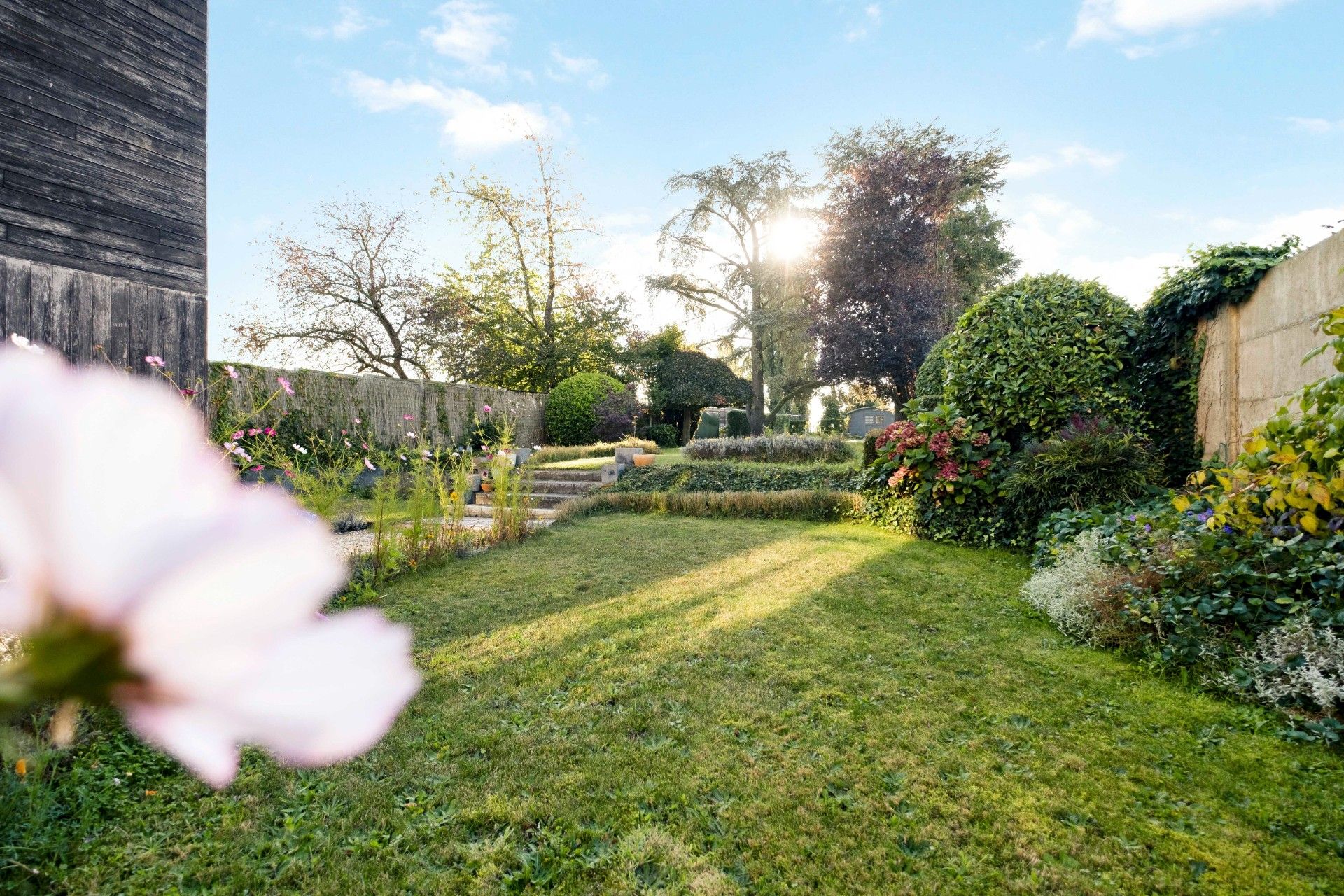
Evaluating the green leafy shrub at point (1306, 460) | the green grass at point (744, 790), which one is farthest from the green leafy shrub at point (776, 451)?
the green leafy shrub at point (1306, 460)

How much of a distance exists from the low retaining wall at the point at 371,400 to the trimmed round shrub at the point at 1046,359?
820 centimetres

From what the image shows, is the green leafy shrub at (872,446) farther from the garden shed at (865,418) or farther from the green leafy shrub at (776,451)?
the garden shed at (865,418)

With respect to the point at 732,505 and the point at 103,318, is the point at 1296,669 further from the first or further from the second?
the point at 103,318

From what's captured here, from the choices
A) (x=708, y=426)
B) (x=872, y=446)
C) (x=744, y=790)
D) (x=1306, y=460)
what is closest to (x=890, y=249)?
(x=708, y=426)

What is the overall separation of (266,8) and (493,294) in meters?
17.4

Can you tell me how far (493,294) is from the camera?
747 inches

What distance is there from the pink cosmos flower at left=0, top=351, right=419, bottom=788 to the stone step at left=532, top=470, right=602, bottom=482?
376 inches

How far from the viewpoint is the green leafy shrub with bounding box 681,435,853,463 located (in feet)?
35.2

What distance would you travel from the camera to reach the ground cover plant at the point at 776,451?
10.7 meters

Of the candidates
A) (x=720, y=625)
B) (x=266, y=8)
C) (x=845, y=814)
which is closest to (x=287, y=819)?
(x=845, y=814)

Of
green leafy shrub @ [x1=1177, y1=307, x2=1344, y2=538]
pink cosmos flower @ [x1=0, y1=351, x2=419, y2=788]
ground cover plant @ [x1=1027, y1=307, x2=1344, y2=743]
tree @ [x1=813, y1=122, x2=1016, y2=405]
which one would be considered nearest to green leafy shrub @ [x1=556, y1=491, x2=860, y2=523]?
ground cover plant @ [x1=1027, y1=307, x2=1344, y2=743]

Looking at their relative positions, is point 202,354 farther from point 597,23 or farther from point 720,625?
point 720,625

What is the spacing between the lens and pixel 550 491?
9398 millimetres

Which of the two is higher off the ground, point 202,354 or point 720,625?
point 202,354
